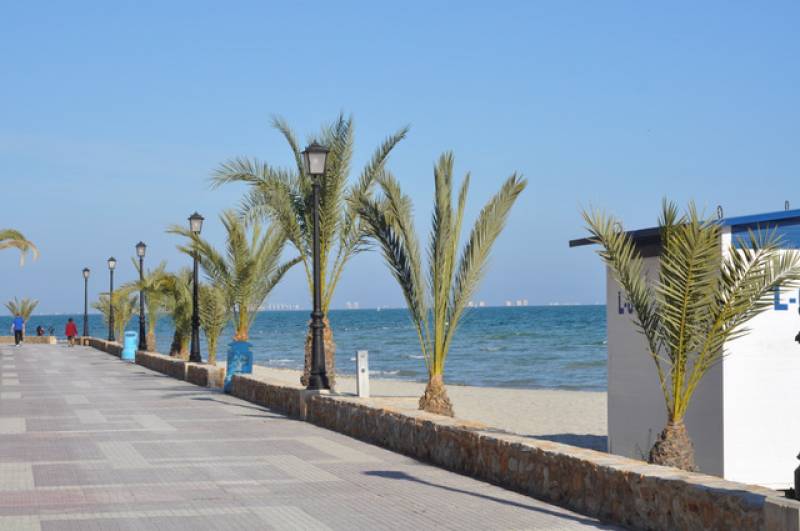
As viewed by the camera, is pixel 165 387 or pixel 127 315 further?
pixel 127 315

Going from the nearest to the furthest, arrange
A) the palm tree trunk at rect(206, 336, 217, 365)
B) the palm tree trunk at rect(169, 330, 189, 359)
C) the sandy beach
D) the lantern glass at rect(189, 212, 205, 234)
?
1. the sandy beach
2. the lantern glass at rect(189, 212, 205, 234)
3. the palm tree trunk at rect(206, 336, 217, 365)
4. the palm tree trunk at rect(169, 330, 189, 359)

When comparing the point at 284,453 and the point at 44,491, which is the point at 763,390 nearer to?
the point at 284,453

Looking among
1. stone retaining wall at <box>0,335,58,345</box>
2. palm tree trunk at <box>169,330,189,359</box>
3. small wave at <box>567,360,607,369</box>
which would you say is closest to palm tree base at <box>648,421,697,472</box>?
palm tree trunk at <box>169,330,189,359</box>

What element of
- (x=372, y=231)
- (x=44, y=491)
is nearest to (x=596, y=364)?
(x=372, y=231)

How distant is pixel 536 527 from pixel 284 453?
502cm

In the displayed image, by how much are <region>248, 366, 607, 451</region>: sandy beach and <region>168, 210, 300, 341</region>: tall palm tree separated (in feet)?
6.91

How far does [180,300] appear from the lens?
38.1 m

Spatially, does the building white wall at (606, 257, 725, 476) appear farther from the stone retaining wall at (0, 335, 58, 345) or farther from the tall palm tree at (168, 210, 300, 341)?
the stone retaining wall at (0, 335, 58, 345)

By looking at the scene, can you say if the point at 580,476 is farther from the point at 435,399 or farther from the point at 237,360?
the point at 237,360

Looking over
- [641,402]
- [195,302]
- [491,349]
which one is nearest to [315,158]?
[641,402]

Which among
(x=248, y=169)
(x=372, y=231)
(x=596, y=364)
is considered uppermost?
(x=248, y=169)

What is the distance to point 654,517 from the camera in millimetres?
7621

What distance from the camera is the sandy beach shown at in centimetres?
1956

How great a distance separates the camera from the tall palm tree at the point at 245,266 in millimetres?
26266
